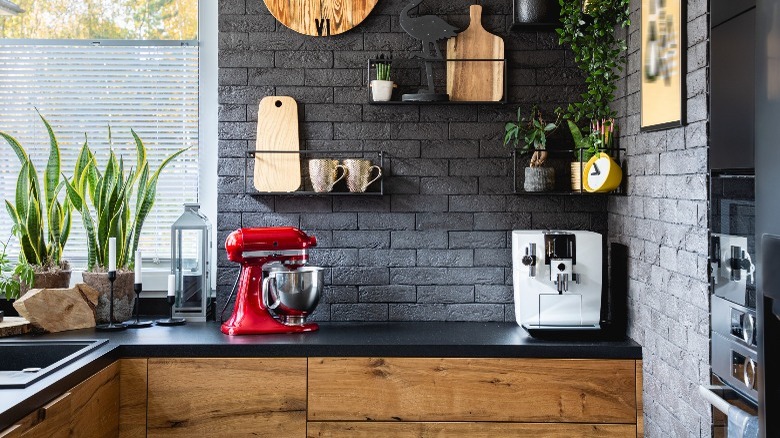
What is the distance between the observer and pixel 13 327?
281 centimetres

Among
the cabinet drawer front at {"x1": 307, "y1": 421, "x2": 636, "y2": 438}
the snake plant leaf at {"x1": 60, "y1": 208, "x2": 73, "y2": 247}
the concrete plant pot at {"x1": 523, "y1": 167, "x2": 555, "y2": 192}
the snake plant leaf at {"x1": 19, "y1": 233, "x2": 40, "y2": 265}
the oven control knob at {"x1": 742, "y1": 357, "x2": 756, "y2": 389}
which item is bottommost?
the cabinet drawer front at {"x1": 307, "y1": 421, "x2": 636, "y2": 438}

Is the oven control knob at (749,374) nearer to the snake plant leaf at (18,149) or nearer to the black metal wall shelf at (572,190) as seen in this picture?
the black metal wall shelf at (572,190)

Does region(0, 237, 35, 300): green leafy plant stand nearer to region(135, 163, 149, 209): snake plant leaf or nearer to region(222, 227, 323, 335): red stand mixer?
region(135, 163, 149, 209): snake plant leaf

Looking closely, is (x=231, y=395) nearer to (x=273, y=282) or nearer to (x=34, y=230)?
(x=273, y=282)

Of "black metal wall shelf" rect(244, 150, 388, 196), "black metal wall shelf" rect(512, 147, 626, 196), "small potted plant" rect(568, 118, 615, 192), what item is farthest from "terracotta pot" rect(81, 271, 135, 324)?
"small potted plant" rect(568, 118, 615, 192)

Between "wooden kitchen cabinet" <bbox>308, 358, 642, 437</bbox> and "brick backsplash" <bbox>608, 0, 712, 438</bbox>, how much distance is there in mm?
137

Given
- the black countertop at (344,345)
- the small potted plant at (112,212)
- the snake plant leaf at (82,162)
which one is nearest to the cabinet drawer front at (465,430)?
the black countertop at (344,345)

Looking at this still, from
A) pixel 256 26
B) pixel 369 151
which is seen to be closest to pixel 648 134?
pixel 369 151

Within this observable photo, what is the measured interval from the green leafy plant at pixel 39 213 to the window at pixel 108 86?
22cm

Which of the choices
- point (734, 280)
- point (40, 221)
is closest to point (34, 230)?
point (40, 221)

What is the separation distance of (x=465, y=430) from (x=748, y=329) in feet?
3.97

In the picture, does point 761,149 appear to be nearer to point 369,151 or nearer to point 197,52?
point 369,151

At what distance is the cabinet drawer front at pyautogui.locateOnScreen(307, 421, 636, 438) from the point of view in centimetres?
268

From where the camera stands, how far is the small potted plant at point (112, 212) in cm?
308
